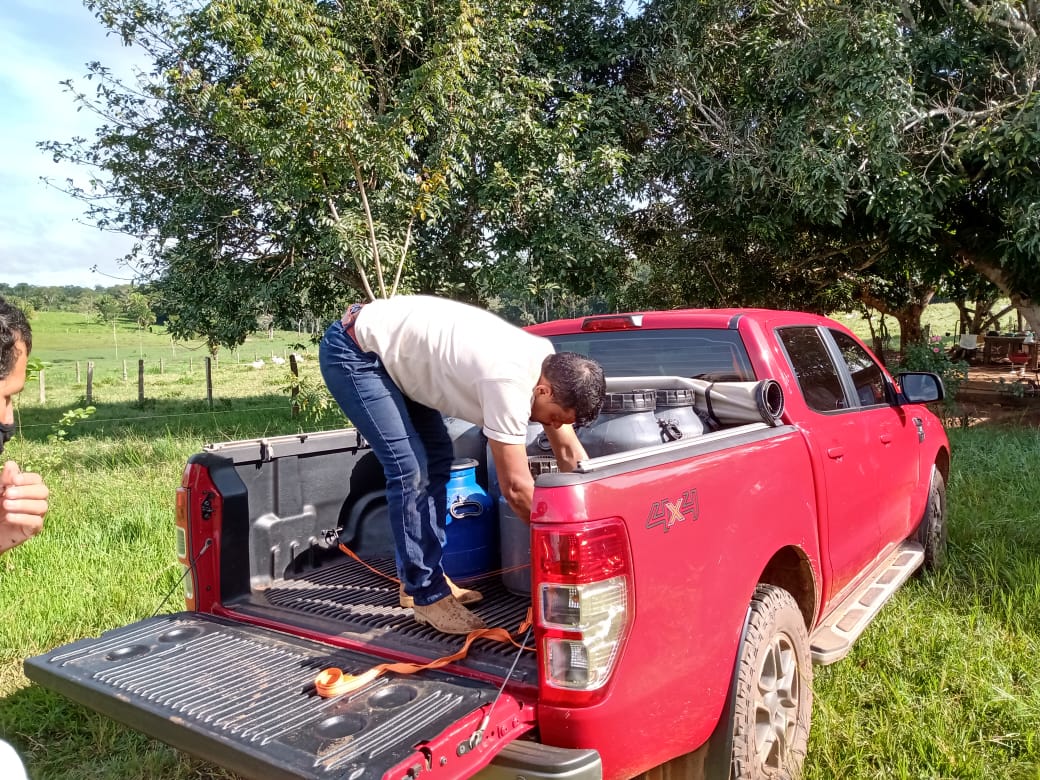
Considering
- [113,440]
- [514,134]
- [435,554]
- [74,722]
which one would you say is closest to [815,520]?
[435,554]

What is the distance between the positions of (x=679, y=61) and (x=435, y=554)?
9436 mm

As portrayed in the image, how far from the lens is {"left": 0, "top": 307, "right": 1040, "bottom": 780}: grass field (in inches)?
117

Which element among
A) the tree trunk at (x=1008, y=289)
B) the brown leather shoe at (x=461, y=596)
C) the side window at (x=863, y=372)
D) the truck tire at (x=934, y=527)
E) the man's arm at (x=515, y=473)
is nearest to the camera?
the man's arm at (x=515, y=473)

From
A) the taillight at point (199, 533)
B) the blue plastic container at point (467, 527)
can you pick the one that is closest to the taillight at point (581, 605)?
the blue plastic container at point (467, 527)

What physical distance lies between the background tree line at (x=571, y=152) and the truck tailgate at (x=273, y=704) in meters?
5.87

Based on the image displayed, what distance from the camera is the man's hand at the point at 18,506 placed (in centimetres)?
173

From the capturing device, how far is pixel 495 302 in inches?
581

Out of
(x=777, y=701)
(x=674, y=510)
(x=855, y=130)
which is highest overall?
(x=855, y=130)

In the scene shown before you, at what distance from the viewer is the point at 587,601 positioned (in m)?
1.90

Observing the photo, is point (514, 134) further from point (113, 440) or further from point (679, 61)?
point (113, 440)

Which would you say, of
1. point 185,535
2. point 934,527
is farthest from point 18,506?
point 934,527

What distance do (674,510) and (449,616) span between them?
0.93m

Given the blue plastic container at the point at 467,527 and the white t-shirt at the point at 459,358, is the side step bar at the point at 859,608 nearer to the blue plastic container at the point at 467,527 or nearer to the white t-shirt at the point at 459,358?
the blue plastic container at the point at 467,527

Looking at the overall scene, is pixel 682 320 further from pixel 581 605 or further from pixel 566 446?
pixel 581 605
